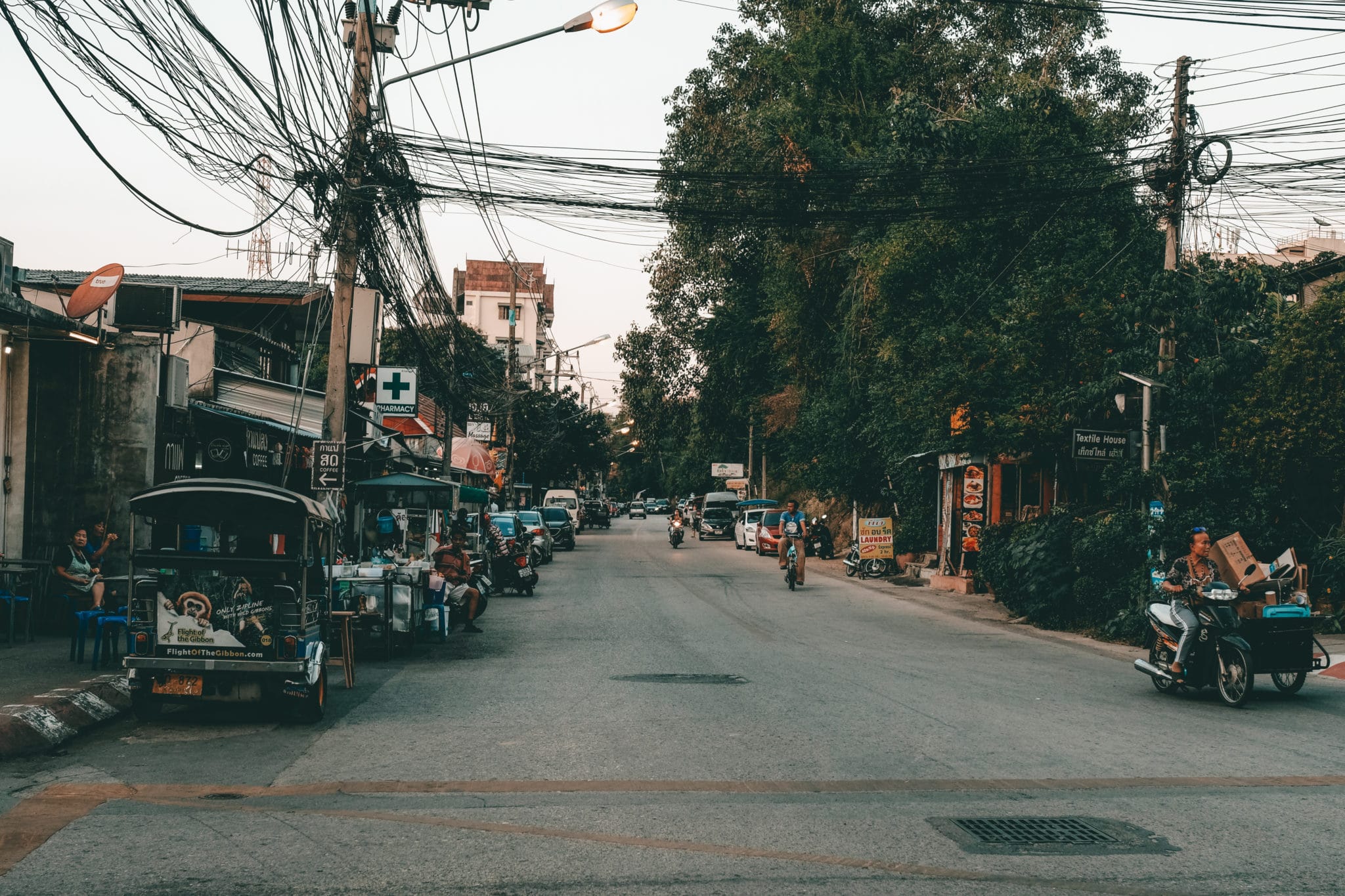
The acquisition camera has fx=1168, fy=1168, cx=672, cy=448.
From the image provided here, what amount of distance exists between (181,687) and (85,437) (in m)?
7.55

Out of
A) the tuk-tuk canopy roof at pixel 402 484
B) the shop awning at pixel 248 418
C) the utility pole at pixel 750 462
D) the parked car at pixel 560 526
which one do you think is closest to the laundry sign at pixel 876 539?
the tuk-tuk canopy roof at pixel 402 484

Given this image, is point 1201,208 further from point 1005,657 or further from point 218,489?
point 218,489

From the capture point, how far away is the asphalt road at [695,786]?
17.9 ft

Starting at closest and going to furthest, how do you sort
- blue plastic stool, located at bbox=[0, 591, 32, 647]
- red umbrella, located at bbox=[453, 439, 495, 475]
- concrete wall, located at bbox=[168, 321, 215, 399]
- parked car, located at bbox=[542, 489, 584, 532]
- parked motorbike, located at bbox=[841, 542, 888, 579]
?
blue plastic stool, located at bbox=[0, 591, 32, 647], concrete wall, located at bbox=[168, 321, 215, 399], parked motorbike, located at bbox=[841, 542, 888, 579], red umbrella, located at bbox=[453, 439, 495, 475], parked car, located at bbox=[542, 489, 584, 532]

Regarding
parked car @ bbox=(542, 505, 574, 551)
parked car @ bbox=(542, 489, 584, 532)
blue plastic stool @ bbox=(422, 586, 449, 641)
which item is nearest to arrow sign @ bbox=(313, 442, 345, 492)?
blue plastic stool @ bbox=(422, 586, 449, 641)

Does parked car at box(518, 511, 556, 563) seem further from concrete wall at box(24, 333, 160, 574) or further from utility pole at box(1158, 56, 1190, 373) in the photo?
utility pole at box(1158, 56, 1190, 373)

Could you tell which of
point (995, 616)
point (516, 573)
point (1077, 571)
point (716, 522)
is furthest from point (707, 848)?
point (716, 522)

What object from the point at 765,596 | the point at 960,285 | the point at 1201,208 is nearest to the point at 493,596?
the point at 765,596

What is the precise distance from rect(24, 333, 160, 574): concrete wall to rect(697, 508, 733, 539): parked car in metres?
44.2

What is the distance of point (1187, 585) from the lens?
11.5m

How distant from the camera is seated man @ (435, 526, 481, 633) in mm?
17156

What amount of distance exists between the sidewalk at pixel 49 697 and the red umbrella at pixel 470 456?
21.3m

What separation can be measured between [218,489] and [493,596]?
591 inches

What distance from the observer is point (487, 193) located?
1833 centimetres
